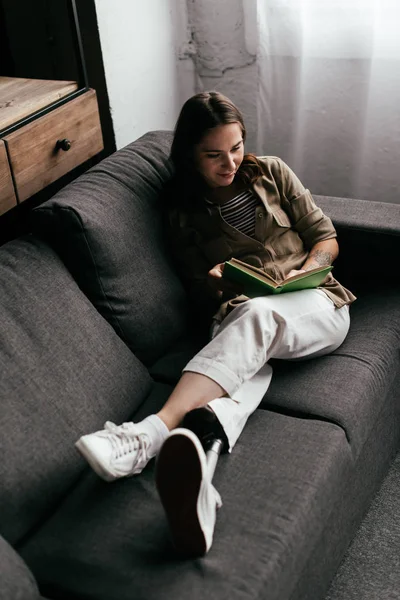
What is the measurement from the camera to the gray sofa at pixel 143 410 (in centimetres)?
135

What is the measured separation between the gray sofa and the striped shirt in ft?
0.62

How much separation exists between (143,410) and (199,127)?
72cm

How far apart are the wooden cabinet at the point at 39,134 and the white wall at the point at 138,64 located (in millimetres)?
406

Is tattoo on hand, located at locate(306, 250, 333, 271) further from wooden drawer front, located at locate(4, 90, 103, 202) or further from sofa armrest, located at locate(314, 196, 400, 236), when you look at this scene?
wooden drawer front, located at locate(4, 90, 103, 202)

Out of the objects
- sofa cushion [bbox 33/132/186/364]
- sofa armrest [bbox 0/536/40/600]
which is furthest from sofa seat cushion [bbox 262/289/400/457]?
sofa armrest [bbox 0/536/40/600]

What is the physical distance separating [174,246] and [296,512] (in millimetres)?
851

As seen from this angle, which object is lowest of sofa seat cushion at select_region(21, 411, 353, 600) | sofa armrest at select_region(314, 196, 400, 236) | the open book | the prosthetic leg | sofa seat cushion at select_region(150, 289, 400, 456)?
sofa seat cushion at select_region(150, 289, 400, 456)

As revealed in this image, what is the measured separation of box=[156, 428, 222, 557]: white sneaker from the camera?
1.30 m

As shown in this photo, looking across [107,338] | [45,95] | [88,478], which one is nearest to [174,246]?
[107,338]

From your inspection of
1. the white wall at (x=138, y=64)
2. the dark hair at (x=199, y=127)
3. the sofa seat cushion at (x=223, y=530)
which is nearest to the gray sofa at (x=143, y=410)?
the sofa seat cushion at (x=223, y=530)

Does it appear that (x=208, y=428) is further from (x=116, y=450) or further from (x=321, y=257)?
(x=321, y=257)

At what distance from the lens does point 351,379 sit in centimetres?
177

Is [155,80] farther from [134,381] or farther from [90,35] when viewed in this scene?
[134,381]

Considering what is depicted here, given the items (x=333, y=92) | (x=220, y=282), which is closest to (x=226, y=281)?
(x=220, y=282)
